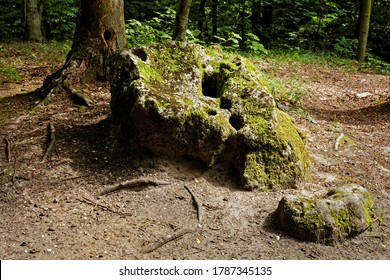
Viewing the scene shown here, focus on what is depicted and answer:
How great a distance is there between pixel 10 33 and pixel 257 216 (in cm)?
1604

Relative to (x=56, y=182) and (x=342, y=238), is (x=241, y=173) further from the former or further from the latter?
(x=56, y=182)

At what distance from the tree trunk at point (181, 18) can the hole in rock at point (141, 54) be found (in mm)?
3475

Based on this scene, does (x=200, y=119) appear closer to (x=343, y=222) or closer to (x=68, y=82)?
(x=343, y=222)

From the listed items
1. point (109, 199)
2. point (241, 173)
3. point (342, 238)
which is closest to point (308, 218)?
point (342, 238)

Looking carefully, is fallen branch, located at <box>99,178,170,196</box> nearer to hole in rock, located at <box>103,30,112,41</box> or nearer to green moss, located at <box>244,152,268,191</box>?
green moss, located at <box>244,152,268,191</box>

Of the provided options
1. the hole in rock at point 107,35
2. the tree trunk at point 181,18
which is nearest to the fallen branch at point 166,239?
the hole in rock at point 107,35

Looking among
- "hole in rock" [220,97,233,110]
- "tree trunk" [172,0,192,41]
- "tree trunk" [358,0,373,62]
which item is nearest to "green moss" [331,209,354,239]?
"hole in rock" [220,97,233,110]

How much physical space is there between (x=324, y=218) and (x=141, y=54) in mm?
3271

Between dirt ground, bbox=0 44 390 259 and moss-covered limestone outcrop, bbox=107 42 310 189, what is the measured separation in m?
0.23

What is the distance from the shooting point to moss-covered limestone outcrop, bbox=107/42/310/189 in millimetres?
4949

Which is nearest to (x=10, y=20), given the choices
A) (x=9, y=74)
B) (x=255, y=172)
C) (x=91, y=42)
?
(x=9, y=74)

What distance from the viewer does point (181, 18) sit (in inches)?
353

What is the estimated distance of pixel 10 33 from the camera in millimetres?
17062

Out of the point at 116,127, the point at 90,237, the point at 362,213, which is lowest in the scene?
the point at 90,237
